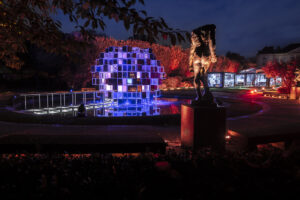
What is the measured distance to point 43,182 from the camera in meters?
2.34

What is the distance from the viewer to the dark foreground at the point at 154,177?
7.35 ft

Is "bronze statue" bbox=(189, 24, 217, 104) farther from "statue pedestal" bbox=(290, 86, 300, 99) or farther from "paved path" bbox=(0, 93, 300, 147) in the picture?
"statue pedestal" bbox=(290, 86, 300, 99)

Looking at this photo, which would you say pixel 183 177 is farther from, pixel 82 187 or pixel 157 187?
pixel 82 187

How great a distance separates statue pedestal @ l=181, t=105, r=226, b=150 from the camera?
18.5 feet

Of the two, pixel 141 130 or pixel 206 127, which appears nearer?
pixel 206 127

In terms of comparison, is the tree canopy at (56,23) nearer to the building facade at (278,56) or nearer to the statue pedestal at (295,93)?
the statue pedestal at (295,93)

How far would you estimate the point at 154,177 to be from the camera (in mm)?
2584

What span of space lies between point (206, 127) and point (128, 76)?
12.3 m

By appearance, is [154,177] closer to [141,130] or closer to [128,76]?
[141,130]

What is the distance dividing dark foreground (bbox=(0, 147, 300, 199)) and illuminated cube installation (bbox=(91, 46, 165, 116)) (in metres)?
13.9

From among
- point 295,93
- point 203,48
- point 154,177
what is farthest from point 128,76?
point 154,177

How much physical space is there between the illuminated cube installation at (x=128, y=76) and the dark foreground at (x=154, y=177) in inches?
548

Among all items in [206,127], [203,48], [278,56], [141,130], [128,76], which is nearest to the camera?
[206,127]

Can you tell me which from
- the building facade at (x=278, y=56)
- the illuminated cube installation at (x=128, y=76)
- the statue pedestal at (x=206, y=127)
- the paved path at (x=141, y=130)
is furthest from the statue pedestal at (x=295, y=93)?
the building facade at (x=278, y=56)
